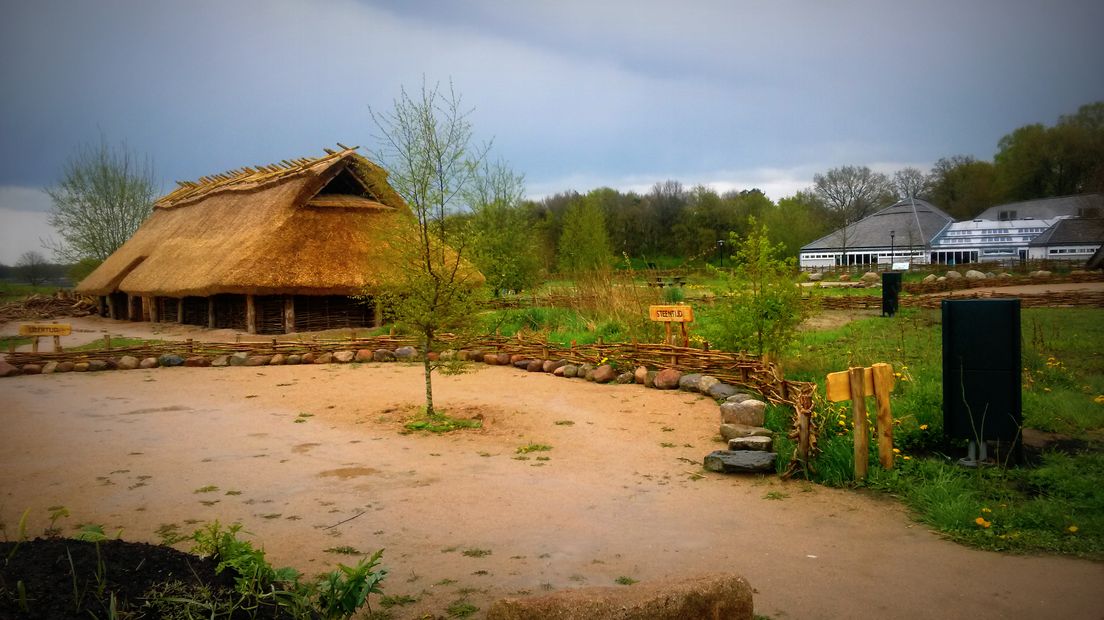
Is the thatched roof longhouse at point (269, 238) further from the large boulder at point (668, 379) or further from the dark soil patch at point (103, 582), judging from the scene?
the dark soil patch at point (103, 582)

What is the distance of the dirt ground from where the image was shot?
3.60 m

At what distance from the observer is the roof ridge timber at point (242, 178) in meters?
19.5

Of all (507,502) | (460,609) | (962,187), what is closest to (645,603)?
(460,609)

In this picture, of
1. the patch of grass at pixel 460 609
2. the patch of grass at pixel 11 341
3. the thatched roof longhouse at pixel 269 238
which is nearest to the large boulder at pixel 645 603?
the patch of grass at pixel 460 609

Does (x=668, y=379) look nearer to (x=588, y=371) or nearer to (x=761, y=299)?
(x=588, y=371)

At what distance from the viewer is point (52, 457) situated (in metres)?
6.55

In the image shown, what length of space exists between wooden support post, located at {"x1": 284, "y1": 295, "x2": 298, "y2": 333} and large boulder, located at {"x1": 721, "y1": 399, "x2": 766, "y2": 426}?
42.6 ft

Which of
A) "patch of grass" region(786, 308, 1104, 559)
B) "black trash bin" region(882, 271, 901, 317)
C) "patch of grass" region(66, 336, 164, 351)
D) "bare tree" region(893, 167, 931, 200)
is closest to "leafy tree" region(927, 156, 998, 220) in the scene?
"bare tree" region(893, 167, 931, 200)

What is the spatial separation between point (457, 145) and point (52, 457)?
17.6 feet

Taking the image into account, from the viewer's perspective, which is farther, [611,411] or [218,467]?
[611,411]

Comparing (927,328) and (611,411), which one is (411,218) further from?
(927,328)

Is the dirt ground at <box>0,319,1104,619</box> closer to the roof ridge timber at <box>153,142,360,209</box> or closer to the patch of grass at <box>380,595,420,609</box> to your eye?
the patch of grass at <box>380,595,420,609</box>

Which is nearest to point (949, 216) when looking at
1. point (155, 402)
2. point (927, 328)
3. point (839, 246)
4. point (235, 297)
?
point (839, 246)

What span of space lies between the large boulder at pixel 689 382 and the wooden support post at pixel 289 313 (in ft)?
36.8
